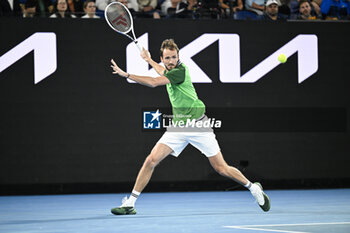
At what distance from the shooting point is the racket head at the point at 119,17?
323 inches

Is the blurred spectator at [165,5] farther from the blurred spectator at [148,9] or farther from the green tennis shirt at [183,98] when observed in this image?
the green tennis shirt at [183,98]

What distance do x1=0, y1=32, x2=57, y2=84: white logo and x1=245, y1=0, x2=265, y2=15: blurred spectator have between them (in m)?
3.48

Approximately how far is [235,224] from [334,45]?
5.58m

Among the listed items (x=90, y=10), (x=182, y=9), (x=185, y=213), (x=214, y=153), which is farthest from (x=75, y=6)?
(x=185, y=213)

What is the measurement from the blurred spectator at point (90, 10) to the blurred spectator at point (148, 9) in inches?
30.5

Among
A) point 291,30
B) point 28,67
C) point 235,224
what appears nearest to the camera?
point 235,224

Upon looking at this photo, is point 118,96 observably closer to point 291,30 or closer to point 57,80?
point 57,80

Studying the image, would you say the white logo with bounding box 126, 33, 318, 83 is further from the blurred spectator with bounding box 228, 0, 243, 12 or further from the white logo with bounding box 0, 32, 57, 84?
the white logo with bounding box 0, 32, 57, 84

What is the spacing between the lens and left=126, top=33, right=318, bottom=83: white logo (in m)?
10.7

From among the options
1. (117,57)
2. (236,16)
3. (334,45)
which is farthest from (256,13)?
(117,57)

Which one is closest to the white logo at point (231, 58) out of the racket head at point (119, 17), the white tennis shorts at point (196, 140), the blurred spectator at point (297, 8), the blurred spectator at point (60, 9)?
the blurred spectator at point (297, 8)

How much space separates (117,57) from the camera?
10.7 metres

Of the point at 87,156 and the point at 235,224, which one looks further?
the point at 87,156

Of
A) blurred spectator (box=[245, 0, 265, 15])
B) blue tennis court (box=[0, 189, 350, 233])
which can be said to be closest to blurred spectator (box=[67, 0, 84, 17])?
blurred spectator (box=[245, 0, 265, 15])
